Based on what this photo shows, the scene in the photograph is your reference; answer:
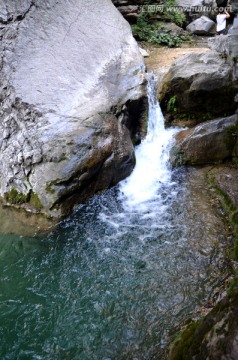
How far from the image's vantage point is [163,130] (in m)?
7.95

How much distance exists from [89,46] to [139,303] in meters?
6.50

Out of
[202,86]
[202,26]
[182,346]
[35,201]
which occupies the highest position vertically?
[202,26]

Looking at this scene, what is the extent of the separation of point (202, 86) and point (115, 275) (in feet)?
16.4

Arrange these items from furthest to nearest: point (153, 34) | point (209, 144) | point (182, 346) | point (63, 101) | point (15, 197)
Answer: point (153, 34) < point (209, 144) < point (63, 101) < point (15, 197) < point (182, 346)

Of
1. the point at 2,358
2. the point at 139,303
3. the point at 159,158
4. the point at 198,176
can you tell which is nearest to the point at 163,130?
the point at 159,158

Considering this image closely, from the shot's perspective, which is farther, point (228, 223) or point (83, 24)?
point (83, 24)

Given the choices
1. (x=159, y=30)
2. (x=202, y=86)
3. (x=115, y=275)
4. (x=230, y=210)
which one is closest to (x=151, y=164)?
(x=202, y=86)

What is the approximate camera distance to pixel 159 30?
12.1 metres

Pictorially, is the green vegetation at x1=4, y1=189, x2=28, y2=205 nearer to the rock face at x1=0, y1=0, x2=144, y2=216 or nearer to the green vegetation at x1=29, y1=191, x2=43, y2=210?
the rock face at x1=0, y1=0, x2=144, y2=216

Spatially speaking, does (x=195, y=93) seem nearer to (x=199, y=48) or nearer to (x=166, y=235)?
(x=166, y=235)

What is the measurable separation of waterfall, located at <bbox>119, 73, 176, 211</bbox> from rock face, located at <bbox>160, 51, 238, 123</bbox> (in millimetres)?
374

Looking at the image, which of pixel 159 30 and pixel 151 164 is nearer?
pixel 151 164

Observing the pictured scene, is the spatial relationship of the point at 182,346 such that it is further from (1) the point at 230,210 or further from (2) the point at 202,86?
(2) the point at 202,86

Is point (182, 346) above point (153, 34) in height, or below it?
below
